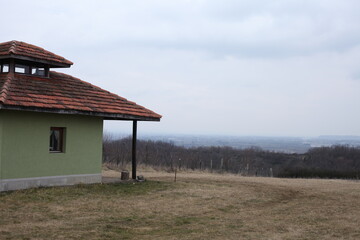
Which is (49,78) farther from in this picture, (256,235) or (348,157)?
(348,157)

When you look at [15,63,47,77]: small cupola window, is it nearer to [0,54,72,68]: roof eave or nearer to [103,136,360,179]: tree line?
[0,54,72,68]: roof eave

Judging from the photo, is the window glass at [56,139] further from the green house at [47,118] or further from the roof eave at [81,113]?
the roof eave at [81,113]

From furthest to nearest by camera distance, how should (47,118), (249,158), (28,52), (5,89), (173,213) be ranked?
(249,158) → (28,52) → (47,118) → (5,89) → (173,213)

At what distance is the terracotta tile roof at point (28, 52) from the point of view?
14.3m

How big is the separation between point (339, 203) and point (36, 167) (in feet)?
31.1

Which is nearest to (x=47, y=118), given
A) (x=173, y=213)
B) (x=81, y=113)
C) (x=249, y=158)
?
(x=81, y=113)

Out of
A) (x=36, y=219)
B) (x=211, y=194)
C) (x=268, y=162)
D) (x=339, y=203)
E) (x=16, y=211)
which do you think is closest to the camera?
(x=36, y=219)

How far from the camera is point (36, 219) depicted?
9.38 m

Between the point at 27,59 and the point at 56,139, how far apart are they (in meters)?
2.89

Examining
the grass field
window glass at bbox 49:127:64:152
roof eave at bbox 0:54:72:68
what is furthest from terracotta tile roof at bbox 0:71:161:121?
the grass field

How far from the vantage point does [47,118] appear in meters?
13.9

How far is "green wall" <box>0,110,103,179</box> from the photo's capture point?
12758 mm

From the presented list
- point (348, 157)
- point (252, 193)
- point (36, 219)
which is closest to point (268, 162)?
point (348, 157)

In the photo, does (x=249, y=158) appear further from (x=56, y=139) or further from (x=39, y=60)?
(x=39, y=60)
